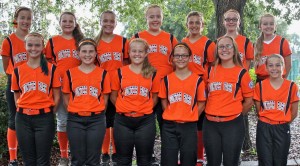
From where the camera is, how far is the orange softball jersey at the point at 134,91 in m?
4.42

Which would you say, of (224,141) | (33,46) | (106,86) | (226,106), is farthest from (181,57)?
(33,46)

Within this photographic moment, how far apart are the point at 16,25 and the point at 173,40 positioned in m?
2.23

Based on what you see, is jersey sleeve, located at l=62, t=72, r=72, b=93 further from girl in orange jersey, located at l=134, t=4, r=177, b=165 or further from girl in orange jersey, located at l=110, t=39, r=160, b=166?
girl in orange jersey, located at l=134, t=4, r=177, b=165

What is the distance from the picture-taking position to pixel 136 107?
4.40 meters

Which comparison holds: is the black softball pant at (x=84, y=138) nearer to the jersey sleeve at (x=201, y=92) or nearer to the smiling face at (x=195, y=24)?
the jersey sleeve at (x=201, y=92)

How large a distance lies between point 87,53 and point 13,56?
1.15 metres

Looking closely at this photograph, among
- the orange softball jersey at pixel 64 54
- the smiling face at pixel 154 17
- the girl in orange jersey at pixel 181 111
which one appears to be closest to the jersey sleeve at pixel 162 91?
the girl in orange jersey at pixel 181 111

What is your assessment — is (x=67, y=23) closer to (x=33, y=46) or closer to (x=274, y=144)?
(x=33, y=46)

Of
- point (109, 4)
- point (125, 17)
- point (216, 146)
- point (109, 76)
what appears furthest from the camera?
point (125, 17)

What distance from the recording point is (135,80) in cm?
447

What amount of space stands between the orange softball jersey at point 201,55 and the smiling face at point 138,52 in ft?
2.30

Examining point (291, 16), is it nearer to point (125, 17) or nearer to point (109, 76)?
point (125, 17)

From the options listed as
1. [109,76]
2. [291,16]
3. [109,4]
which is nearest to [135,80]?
[109,76]

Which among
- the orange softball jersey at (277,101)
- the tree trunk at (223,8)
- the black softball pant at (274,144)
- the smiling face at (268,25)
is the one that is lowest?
the black softball pant at (274,144)
